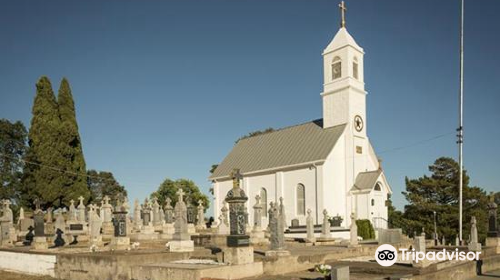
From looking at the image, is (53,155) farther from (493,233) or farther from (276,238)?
(493,233)

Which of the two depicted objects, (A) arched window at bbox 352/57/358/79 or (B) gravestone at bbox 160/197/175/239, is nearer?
(B) gravestone at bbox 160/197/175/239

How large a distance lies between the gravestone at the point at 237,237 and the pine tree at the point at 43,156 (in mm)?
30636

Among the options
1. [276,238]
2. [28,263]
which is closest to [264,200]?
[276,238]

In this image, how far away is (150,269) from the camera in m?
11.6

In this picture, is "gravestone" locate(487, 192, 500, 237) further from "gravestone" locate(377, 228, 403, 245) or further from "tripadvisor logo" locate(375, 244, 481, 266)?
"tripadvisor logo" locate(375, 244, 481, 266)

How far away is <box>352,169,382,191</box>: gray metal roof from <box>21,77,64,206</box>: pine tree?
26392 millimetres

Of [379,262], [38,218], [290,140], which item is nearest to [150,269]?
[379,262]

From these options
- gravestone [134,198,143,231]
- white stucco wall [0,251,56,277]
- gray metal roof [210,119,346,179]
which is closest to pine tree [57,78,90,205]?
gravestone [134,198,143,231]

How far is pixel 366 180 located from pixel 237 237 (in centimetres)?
2346

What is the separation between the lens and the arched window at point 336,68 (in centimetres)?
3638

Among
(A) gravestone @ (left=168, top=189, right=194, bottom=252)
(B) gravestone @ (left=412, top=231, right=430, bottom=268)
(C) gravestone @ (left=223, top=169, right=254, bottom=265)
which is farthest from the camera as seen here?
(A) gravestone @ (left=168, top=189, right=194, bottom=252)

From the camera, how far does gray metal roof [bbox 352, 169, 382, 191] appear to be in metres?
32.7

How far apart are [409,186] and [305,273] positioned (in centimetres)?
3314

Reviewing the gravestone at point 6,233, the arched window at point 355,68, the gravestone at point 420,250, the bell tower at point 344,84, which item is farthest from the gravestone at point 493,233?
the gravestone at point 6,233
